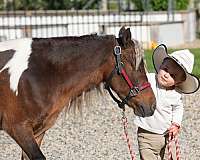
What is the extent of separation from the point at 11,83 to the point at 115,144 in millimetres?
2824

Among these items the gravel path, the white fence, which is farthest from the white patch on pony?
the white fence

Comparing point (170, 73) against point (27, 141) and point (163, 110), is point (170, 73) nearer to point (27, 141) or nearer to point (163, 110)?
point (163, 110)

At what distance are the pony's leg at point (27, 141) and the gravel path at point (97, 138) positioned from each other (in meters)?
1.64

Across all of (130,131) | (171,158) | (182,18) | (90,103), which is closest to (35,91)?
(90,103)

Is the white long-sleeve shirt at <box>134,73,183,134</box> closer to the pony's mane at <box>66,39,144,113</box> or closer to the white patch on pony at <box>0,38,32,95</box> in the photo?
the pony's mane at <box>66,39,144,113</box>

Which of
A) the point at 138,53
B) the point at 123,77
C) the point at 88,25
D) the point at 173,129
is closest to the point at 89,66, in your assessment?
the point at 123,77

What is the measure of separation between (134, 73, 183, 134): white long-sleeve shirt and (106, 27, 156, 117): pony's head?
0.41 meters

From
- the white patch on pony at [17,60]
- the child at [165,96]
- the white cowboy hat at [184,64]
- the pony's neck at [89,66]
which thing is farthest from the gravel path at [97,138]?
the white patch on pony at [17,60]

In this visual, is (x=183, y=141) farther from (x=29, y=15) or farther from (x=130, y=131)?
(x=29, y=15)

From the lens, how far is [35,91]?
13.9ft

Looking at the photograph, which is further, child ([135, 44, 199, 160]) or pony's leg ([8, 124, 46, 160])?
child ([135, 44, 199, 160])

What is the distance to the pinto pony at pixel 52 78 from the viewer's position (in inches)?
166

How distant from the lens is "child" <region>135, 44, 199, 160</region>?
452cm

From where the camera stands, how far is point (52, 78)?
4.32 meters
